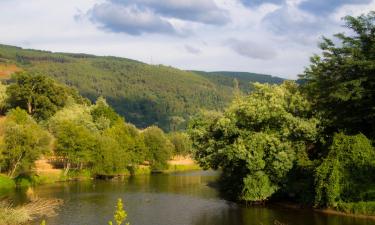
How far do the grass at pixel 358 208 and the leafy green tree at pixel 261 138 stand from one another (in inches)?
306

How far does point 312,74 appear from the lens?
61562 mm

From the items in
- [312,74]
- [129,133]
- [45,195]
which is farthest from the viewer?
[129,133]

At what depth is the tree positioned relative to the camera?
118375 mm

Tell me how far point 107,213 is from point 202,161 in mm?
16792

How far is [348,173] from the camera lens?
50.0 m

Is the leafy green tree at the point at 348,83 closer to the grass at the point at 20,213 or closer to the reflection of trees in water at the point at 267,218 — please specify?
the reflection of trees in water at the point at 267,218

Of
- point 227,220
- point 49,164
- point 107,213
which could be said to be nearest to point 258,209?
point 227,220

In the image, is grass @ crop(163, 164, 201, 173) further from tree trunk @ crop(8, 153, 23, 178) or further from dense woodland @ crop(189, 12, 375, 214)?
dense woodland @ crop(189, 12, 375, 214)

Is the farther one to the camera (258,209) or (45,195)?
(45,195)

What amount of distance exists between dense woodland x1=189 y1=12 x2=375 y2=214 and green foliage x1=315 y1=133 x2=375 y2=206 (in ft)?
0.32

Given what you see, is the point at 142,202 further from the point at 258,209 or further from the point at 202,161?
the point at 258,209

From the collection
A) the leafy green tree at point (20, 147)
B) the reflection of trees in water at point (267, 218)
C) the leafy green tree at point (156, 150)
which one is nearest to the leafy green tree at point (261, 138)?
the reflection of trees in water at point (267, 218)

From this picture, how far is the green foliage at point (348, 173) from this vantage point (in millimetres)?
49375

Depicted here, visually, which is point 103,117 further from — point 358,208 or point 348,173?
point 358,208
